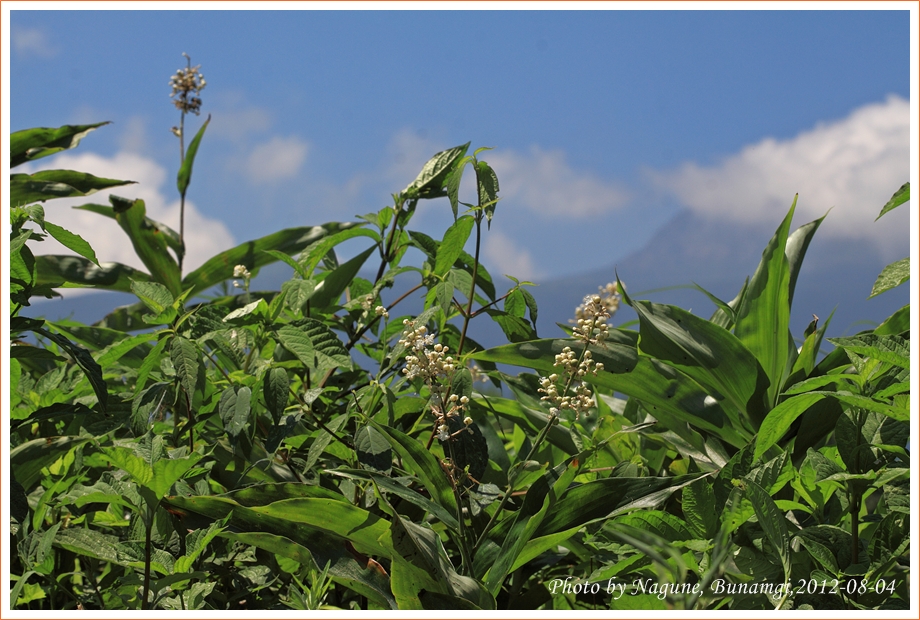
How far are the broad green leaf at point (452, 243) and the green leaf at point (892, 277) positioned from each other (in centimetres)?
51

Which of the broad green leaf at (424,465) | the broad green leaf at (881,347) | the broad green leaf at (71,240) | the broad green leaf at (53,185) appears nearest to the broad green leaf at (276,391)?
the broad green leaf at (424,465)

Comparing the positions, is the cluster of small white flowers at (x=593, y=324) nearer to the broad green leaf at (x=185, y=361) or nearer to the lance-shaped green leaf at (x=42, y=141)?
the broad green leaf at (x=185, y=361)

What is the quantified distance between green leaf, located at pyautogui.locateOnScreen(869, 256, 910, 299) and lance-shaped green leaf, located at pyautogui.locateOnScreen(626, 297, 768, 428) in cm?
17

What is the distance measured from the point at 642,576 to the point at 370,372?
50 cm

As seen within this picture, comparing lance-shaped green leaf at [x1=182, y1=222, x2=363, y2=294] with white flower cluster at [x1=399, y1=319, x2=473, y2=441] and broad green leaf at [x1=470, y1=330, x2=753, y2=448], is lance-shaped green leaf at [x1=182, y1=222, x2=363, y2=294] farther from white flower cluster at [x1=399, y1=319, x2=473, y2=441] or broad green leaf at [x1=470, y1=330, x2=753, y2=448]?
white flower cluster at [x1=399, y1=319, x2=473, y2=441]

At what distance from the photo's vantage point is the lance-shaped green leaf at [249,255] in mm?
2078

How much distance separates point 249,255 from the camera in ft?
7.01

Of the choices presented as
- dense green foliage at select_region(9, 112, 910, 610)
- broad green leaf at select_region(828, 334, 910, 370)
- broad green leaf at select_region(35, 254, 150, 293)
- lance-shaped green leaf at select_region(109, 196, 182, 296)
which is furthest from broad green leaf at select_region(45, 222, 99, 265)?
lance-shaped green leaf at select_region(109, 196, 182, 296)

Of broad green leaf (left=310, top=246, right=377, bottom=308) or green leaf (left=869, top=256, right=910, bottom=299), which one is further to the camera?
broad green leaf (left=310, top=246, right=377, bottom=308)

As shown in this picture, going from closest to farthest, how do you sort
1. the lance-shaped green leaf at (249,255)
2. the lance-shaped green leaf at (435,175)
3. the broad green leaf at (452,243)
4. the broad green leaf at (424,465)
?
the broad green leaf at (424,465) → the broad green leaf at (452,243) → the lance-shaped green leaf at (435,175) → the lance-shaped green leaf at (249,255)

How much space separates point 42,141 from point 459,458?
69.0 inches

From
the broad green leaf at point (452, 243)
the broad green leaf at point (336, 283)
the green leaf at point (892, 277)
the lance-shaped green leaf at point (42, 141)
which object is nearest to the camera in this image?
the green leaf at point (892, 277)

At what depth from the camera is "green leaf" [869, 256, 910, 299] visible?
841mm

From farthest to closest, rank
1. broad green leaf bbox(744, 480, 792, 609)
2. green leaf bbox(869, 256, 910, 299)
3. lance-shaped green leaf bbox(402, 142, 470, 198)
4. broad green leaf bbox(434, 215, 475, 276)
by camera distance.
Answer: lance-shaped green leaf bbox(402, 142, 470, 198)
broad green leaf bbox(434, 215, 475, 276)
green leaf bbox(869, 256, 910, 299)
broad green leaf bbox(744, 480, 792, 609)
